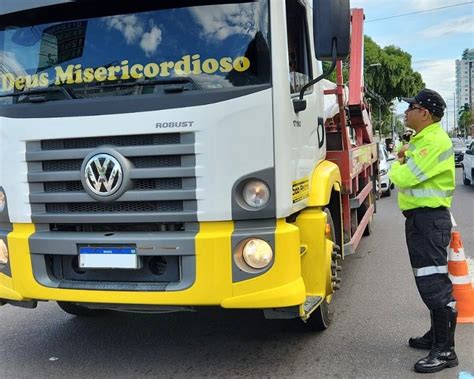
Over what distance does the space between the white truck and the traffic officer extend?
0.72m

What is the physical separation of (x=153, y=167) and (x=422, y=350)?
2.45 meters

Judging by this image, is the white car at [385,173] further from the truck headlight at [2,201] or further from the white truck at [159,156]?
the truck headlight at [2,201]

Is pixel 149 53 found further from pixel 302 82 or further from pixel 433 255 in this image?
pixel 433 255

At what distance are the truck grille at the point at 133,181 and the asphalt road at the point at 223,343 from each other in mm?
1218

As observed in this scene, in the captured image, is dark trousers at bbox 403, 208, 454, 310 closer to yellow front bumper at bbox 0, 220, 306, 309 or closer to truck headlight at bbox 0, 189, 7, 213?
yellow front bumper at bbox 0, 220, 306, 309

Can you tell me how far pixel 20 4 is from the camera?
12.4ft

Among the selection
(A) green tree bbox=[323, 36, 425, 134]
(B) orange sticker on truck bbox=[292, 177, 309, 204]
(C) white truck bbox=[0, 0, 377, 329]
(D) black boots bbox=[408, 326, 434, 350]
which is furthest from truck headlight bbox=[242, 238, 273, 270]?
(A) green tree bbox=[323, 36, 425, 134]

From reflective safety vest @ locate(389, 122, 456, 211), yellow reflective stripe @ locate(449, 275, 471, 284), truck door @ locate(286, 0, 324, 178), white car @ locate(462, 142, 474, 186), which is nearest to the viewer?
truck door @ locate(286, 0, 324, 178)

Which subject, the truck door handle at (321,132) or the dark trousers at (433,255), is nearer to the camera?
the dark trousers at (433,255)

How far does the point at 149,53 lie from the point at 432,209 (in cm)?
222

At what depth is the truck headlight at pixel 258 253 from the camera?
345cm

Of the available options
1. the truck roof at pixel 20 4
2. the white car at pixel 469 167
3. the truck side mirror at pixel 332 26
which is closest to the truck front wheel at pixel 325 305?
the truck side mirror at pixel 332 26

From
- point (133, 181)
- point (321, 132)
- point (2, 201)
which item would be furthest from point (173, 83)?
point (321, 132)

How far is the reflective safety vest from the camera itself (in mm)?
3895
